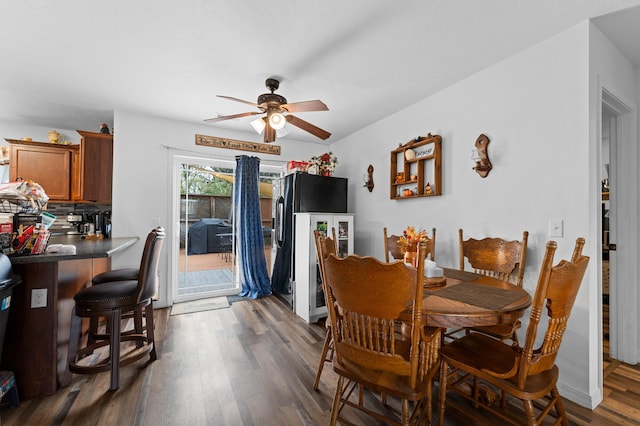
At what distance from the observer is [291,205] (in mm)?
3938

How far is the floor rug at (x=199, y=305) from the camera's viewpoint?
3.55m

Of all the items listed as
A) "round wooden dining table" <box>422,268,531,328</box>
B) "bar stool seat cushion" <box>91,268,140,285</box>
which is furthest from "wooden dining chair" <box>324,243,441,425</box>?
"bar stool seat cushion" <box>91,268,140,285</box>

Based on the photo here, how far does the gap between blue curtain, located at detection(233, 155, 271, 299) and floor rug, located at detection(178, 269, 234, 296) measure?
1.19 feet

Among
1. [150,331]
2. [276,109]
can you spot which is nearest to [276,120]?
[276,109]

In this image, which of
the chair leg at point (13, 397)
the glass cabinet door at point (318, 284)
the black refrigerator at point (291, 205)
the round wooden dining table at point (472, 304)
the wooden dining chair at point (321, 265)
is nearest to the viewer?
the round wooden dining table at point (472, 304)

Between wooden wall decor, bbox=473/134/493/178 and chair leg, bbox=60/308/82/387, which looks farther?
wooden wall decor, bbox=473/134/493/178

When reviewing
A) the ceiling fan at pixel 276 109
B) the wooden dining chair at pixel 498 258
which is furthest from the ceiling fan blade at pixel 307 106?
the wooden dining chair at pixel 498 258

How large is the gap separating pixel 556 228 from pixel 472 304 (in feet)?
3.72

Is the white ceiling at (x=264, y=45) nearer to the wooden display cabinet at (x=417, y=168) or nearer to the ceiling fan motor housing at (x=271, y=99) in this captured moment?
the ceiling fan motor housing at (x=271, y=99)

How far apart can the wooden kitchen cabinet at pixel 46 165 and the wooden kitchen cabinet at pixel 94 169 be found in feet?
0.45

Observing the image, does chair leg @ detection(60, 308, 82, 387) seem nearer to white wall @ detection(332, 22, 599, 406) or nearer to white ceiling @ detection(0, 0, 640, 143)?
white ceiling @ detection(0, 0, 640, 143)

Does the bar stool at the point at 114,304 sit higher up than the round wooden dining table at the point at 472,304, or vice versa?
the round wooden dining table at the point at 472,304

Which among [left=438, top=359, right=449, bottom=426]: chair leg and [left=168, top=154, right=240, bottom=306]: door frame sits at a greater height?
[left=168, top=154, right=240, bottom=306]: door frame

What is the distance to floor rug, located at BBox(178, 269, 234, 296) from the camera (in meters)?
4.05
